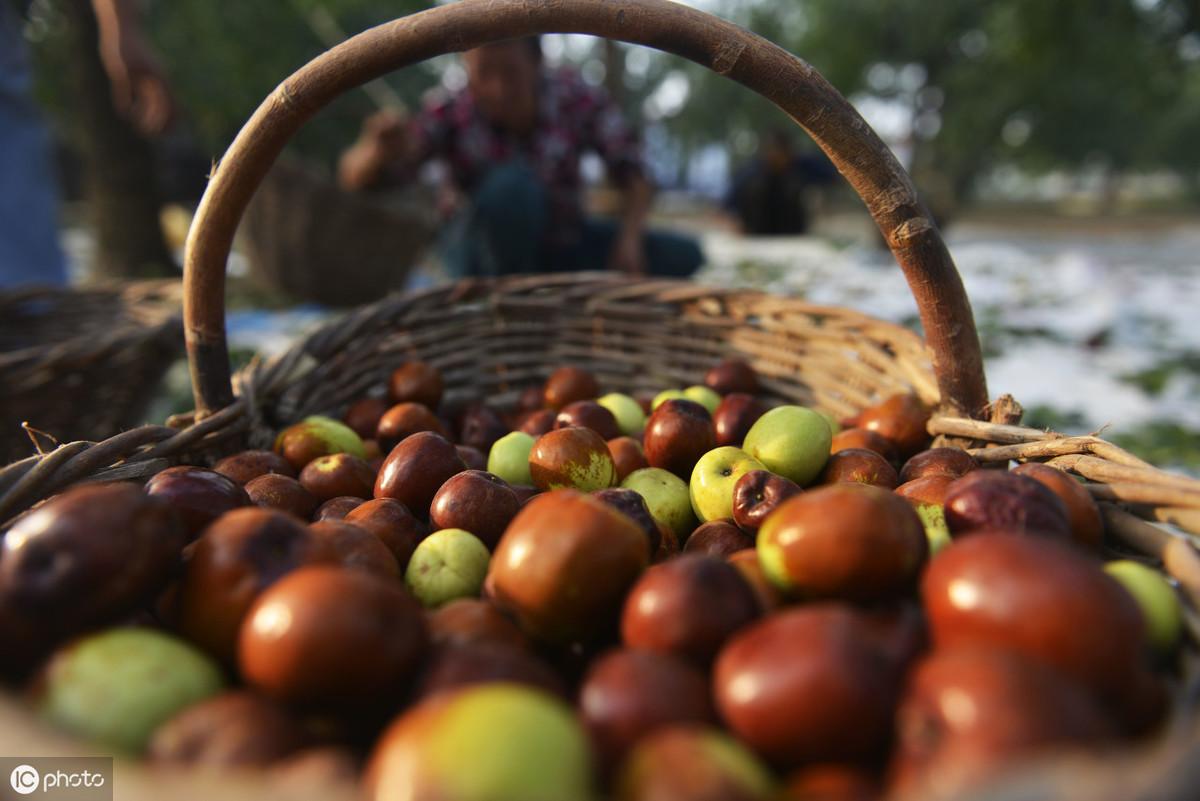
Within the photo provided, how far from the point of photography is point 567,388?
2.81 metres

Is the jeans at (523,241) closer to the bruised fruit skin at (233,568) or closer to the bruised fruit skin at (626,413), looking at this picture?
the bruised fruit skin at (626,413)

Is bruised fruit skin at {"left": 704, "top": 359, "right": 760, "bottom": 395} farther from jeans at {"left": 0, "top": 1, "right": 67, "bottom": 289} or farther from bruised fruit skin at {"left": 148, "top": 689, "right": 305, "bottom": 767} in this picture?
jeans at {"left": 0, "top": 1, "right": 67, "bottom": 289}

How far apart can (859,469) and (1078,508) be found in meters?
0.55

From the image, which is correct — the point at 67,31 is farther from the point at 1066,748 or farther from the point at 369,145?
the point at 1066,748

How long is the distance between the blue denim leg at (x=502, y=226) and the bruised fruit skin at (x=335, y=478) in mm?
3326

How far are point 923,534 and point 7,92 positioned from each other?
5.46 meters

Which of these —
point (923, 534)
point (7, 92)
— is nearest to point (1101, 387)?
point (923, 534)

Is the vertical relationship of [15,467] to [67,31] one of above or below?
below

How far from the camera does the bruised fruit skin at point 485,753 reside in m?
0.87

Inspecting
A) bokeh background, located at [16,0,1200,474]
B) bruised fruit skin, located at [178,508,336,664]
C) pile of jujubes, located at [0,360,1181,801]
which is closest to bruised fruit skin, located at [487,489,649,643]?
pile of jujubes, located at [0,360,1181,801]

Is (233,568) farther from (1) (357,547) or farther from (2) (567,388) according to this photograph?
(2) (567,388)

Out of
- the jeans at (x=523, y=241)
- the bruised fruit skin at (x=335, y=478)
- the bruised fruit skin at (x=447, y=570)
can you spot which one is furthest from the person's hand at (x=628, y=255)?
the bruised fruit skin at (x=447, y=570)

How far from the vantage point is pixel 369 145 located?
5.34 metres

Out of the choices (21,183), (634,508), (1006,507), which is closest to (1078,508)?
(1006,507)
